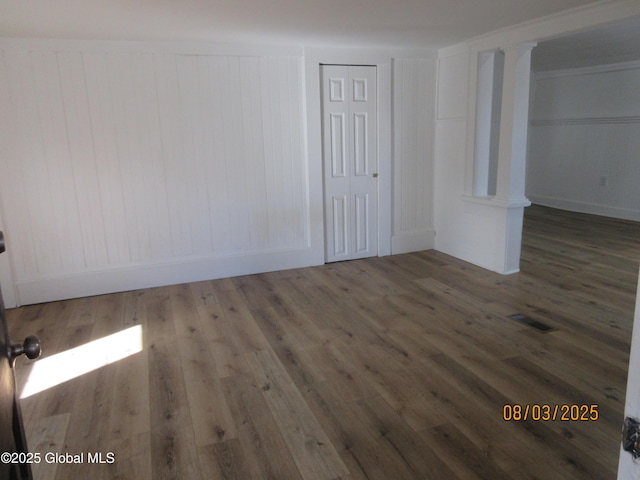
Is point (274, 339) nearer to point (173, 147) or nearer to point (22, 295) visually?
point (173, 147)

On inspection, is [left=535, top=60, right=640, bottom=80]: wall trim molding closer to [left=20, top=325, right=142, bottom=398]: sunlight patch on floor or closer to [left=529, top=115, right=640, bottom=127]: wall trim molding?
[left=529, top=115, right=640, bottom=127]: wall trim molding

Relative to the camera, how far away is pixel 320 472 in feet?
6.50

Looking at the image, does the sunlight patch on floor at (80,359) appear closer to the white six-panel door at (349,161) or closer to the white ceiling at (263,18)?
the white ceiling at (263,18)

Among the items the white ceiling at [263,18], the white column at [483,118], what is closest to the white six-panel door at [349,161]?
the white ceiling at [263,18]

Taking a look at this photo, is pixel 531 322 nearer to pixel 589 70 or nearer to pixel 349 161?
pixel 349 161

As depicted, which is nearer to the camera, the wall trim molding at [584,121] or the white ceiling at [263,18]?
the white ceiling at [263,18]

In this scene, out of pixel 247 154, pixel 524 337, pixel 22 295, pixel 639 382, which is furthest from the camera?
pixel 247 154

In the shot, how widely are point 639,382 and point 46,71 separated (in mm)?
4533

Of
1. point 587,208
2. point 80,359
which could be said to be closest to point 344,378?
point 80,359

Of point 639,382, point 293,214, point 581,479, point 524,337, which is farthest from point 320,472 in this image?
point 293,214

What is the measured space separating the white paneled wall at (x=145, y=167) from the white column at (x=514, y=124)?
1.97 metres

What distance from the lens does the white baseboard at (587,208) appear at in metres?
6.81

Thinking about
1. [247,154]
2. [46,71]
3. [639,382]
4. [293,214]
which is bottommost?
[293,214]
